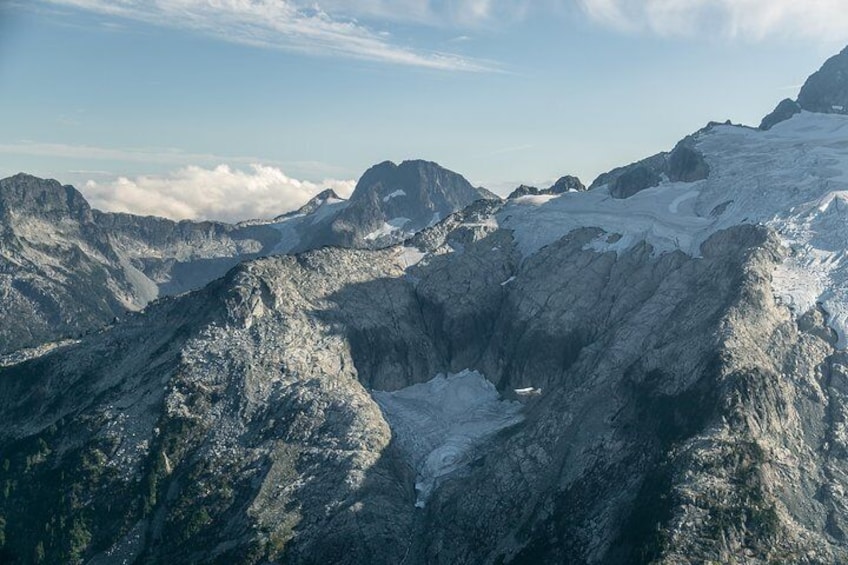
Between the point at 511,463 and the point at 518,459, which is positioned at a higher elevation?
the point at 518,459

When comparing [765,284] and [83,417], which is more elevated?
[765,284]

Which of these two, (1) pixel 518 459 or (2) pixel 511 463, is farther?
(1) pixel 518 459

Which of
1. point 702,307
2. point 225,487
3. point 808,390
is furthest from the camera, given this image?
point 702,307

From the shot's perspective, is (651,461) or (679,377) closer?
(651,461)

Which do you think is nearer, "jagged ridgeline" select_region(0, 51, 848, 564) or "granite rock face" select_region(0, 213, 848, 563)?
"granite rock face" select_region(0, 213, 848, 563)

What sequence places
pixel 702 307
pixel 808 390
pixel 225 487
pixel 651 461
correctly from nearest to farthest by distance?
pixel 651 461 → pixel 808 390 → pixel 225 487 → pixel 702 307

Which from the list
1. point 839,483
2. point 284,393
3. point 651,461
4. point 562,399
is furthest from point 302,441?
point 839,483

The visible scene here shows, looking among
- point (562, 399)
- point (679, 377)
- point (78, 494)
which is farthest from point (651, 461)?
point (78, 494)

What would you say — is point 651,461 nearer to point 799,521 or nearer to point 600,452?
point 600,452

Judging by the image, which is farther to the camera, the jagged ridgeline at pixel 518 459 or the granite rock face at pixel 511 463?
the jagged ridgeline at pixel 518 459

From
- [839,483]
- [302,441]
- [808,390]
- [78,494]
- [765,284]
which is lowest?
[78,494]
